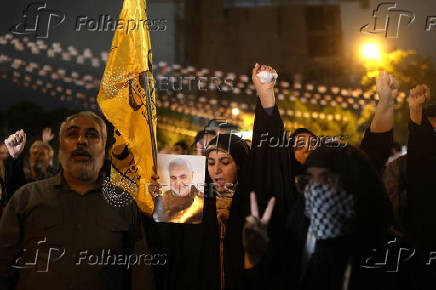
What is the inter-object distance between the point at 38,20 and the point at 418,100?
138 inches

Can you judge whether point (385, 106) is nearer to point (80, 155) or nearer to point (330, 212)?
point (330, 212)

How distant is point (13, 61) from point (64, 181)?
2.45m

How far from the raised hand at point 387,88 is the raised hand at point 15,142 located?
2.95m

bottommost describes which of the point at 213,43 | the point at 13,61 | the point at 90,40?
the point at 13,61

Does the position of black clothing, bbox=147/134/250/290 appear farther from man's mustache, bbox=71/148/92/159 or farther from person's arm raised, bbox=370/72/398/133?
person's arm raised, bbox=370/72/398/133

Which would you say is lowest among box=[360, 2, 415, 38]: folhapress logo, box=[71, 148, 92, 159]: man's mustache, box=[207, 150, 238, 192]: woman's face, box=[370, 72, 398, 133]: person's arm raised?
box=[207, 150, 238, 192]: woman's face

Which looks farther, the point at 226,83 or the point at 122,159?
the point at 226,83

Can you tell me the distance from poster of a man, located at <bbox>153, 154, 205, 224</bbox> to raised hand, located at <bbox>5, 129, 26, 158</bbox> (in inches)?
49.5

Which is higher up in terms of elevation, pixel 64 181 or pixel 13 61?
pixel 13 61

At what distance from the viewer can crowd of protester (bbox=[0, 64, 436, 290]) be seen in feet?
8.36

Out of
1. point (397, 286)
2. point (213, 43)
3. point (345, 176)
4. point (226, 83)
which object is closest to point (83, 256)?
point (345, 176)

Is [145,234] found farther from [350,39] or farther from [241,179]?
[350,39]

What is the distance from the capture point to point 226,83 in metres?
4.36

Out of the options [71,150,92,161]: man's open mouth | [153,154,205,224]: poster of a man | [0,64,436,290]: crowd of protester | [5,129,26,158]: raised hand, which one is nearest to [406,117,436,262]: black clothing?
[0,64,436,290]: crowd of protester
